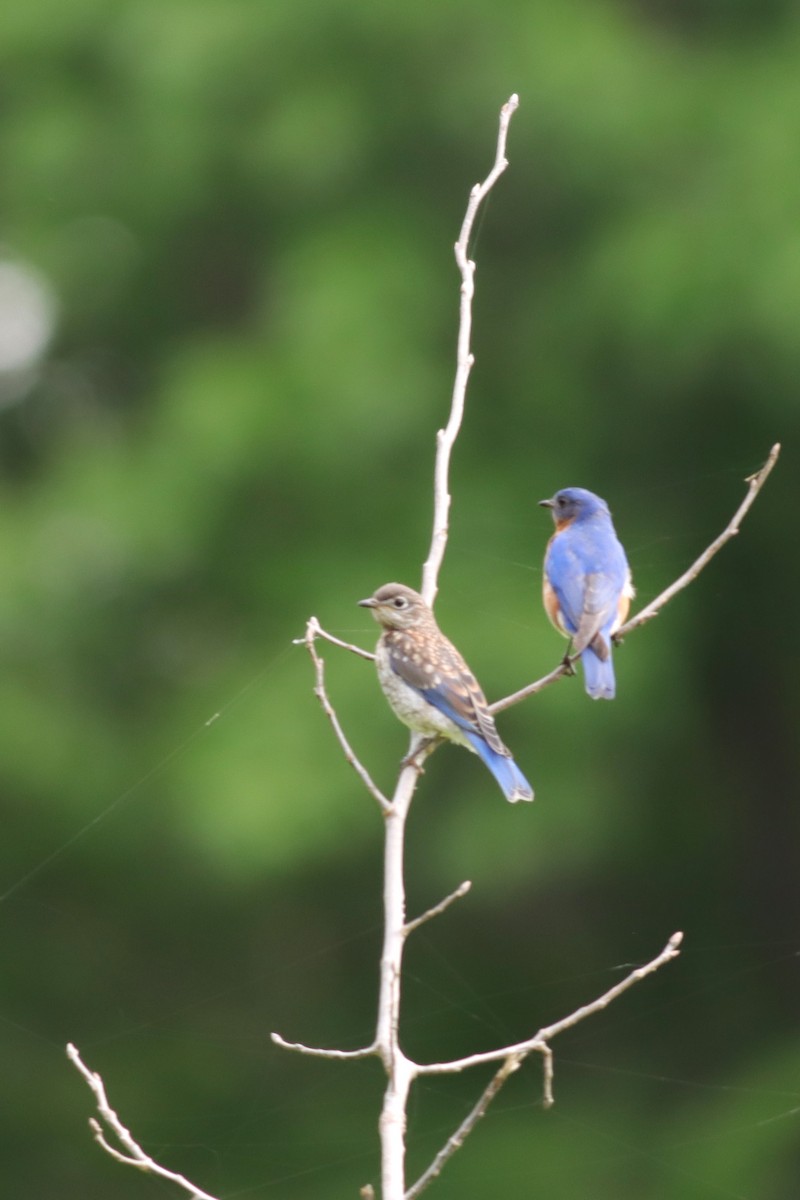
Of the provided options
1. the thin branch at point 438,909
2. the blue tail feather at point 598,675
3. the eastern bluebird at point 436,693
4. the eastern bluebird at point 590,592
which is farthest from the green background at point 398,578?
the thin branch at point 438,909

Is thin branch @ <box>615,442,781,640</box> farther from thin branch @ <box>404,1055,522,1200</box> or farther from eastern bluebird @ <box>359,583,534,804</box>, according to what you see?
thin branch @ <box>404,1055,522,1200</box>

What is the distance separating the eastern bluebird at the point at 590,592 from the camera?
335cm

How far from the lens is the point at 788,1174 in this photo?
7.04m

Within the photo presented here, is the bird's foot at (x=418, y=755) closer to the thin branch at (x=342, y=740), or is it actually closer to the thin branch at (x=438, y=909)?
the thin branch at (x=342, y=740)

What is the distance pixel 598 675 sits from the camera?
130 inches

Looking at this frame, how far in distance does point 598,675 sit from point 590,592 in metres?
0.30

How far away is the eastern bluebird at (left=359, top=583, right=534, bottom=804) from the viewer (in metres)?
3.31

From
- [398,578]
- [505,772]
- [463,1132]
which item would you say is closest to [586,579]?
[505,772]

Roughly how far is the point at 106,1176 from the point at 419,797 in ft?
9.87

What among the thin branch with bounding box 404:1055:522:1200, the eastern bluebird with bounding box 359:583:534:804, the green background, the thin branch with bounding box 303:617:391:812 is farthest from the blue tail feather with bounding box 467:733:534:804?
the green background

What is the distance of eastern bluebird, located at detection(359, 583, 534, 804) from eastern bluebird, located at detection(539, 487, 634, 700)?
0.23m

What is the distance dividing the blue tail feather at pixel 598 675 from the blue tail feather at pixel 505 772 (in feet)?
0.71

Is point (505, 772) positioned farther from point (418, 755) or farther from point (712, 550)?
point (712, 550)

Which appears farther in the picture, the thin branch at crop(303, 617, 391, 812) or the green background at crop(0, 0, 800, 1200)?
the green background at crop(0, 0, 800, 1200)
